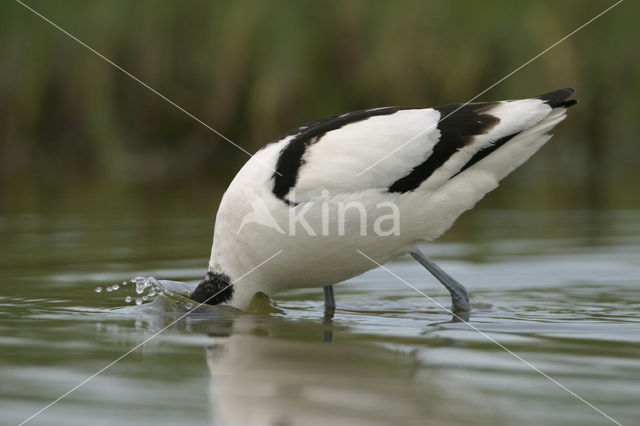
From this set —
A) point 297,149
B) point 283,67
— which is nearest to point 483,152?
point 297,149

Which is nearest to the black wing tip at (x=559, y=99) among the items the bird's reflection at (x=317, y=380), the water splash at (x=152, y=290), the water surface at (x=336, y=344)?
the water surface at (x=336, y=344)

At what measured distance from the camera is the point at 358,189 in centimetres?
567

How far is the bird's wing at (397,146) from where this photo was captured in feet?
18.6

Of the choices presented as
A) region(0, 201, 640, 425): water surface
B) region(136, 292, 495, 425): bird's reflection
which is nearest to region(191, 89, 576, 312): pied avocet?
region(0, 201, 640, 425): water surface

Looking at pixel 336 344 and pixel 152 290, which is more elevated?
pixel 152 290

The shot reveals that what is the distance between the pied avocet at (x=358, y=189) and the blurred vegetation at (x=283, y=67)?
6.20 meters

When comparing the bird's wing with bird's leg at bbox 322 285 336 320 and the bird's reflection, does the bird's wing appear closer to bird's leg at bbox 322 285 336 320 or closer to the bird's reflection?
bird's leg at bbox 322 285 336 320

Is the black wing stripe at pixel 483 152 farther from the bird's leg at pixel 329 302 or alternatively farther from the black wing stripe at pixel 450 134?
the bird's leg at pixel 329 302

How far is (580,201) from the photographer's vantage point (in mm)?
11438

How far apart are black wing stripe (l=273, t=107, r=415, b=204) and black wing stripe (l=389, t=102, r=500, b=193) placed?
336 millimetres

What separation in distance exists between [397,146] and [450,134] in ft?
1.10

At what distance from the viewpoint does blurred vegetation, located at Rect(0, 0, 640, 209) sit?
12.9 metres

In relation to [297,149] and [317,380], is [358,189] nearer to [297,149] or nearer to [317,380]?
[297,149]

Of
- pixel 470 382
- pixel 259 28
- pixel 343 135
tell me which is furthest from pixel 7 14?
pixel 470 382
